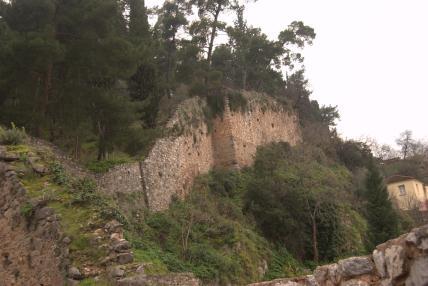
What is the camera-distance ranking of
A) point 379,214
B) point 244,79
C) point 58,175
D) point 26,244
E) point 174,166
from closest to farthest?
point 26,244 < point 58,175 < point 174,166 < point 379,214 < point 244,79

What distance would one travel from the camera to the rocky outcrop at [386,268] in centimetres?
446

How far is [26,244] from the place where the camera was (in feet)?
31.5

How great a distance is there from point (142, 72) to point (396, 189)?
2773cm

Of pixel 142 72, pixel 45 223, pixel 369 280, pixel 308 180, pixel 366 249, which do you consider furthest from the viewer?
pixel 308 180

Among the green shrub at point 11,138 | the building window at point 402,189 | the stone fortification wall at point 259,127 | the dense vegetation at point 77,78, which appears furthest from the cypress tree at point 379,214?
the building window at point 402,189

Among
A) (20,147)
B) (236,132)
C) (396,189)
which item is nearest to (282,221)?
(236,132)

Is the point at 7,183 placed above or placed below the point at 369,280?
above

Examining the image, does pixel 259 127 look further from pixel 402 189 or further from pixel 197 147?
pixel 402 189

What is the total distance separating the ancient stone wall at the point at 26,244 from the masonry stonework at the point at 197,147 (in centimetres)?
623

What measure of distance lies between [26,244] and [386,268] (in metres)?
6.91

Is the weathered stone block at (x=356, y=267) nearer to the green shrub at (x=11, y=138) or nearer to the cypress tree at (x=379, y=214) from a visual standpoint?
the green shrub at (x=11, y=138)

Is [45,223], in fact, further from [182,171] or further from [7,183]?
[182,171]

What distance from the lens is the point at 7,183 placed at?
10523 millimetres

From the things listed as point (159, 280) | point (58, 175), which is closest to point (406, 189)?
point (58, 175)
